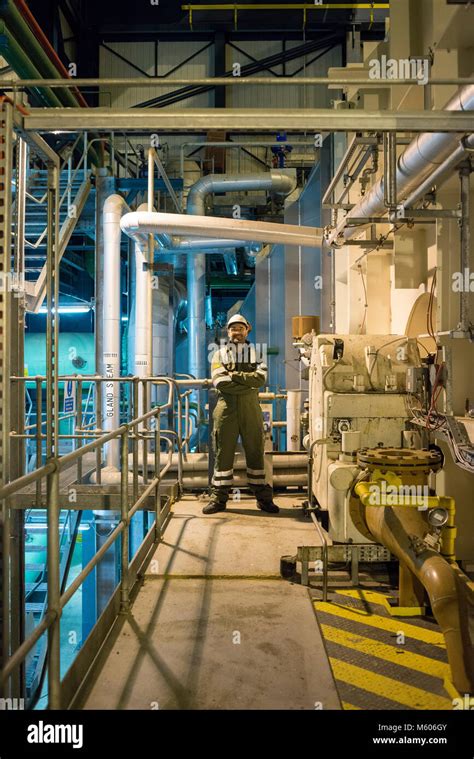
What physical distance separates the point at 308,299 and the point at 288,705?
7221 mm

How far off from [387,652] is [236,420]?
2.52m

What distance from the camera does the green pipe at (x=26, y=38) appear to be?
5668 millimetres

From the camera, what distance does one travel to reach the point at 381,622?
3018mm

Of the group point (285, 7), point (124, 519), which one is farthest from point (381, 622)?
point (285, 7)

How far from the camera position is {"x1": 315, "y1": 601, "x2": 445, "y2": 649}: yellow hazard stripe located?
2.84 metres

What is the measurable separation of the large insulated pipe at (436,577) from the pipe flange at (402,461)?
17 cm

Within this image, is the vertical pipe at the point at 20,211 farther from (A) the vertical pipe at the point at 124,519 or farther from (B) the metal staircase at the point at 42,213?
(B) the metal staircase at the point at 42,213

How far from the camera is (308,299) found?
8.83 m

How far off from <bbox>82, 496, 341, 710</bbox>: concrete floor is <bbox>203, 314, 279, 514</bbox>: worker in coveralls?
0.63 meters

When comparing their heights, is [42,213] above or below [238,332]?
above

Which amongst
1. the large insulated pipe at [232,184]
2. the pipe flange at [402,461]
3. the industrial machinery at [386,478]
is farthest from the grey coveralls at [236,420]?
the large insulated pipe at [232,184]

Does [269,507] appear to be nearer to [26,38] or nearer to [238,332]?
[238,332]
